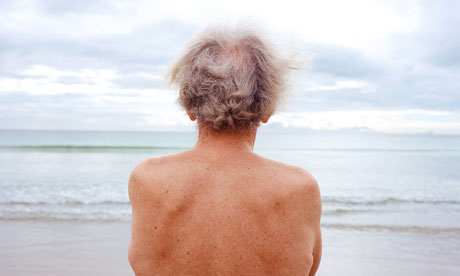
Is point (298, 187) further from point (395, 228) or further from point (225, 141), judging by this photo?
point (395, 228)

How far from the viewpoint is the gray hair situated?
135 centimetres

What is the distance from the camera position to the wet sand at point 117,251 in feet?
14.9

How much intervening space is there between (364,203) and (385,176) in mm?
5776

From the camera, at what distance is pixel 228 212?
1296 millimetres

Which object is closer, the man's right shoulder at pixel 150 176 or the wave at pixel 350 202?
the man's right shoulder at pixel 150 176

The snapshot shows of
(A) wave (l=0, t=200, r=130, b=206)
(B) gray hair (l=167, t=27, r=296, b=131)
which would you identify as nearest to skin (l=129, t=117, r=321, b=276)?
(B) gray hair (l=167, t=27, r=296, b=131)

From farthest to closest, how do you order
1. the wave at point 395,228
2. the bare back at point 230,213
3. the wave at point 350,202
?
the wave at point 350,202 → the wave at point 395,228 → the bare back at point 230,213

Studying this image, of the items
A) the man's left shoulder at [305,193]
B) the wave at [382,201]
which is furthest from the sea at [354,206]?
the man's left shoulder at [305,193]

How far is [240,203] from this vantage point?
4.24 feet

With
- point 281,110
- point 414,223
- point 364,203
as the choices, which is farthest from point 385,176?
point 281,110

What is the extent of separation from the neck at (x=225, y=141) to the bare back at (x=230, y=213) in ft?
0.10

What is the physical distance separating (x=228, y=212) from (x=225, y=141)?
25cm

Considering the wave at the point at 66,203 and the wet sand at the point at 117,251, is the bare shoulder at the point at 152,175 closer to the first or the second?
the wet sand at the point at 117,251

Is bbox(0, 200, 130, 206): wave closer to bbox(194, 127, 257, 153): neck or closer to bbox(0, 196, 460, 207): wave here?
bbox(0, 196, 460, 207): wave
